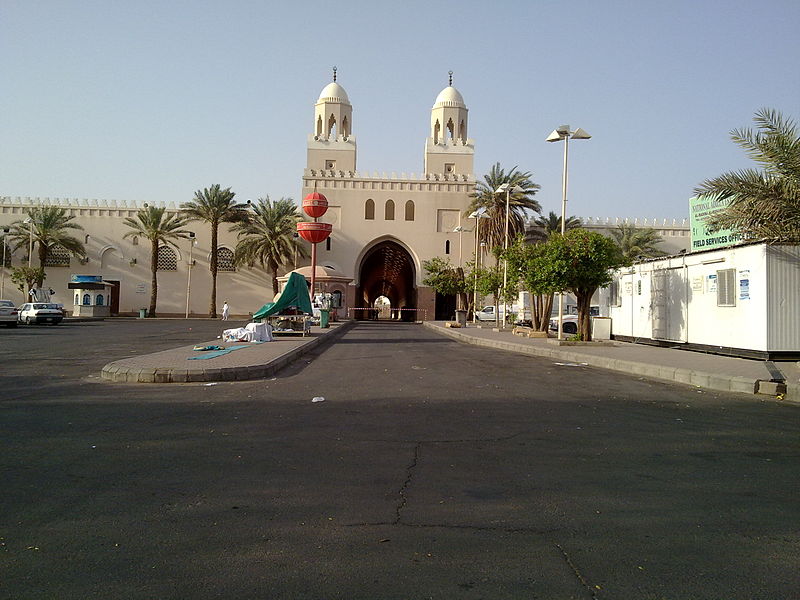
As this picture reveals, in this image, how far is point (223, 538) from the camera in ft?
12.7

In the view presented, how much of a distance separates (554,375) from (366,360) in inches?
201


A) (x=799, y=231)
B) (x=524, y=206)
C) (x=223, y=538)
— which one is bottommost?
(x=223, y=538)

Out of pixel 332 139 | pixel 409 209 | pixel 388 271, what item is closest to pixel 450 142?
pixel 409 209

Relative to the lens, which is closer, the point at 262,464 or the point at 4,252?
the point at 262,464

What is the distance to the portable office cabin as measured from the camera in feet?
51.7

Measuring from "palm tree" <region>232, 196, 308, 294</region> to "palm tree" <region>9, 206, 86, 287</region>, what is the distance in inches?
540

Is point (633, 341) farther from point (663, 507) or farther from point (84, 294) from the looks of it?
point (84, 294)

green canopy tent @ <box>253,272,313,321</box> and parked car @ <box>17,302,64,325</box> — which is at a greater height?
green canopy tent @ <box>253,272,313,321</box>

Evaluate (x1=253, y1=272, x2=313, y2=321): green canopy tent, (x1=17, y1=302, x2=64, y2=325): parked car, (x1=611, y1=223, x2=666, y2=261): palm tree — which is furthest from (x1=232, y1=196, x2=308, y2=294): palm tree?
(x1=253, y1=272, x2=313, y2=321): green canopy tent

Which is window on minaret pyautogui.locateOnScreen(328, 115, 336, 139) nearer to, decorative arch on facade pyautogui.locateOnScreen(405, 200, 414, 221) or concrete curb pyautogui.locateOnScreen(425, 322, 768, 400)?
decorative arch on facade pyautogui.locateOnScreen(405, 200, 414, 221)

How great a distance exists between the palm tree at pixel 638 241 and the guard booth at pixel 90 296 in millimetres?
41287

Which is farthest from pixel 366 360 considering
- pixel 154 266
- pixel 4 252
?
pixel 4 252

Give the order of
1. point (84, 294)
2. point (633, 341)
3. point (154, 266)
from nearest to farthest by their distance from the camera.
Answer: point (633, 341), point (84, 294), point (154, 266)

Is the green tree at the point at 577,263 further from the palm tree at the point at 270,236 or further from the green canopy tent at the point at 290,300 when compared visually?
the palm tree at the point at 270,236
